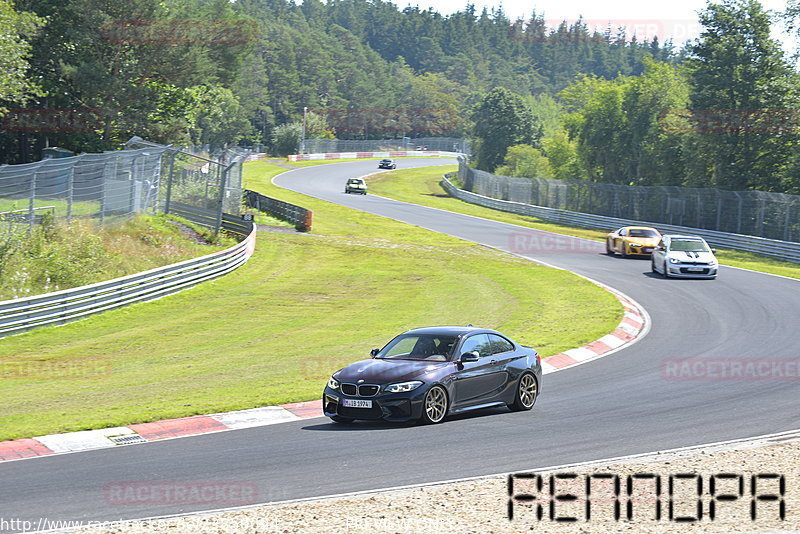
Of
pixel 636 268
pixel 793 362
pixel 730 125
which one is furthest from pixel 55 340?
pixel 730 125

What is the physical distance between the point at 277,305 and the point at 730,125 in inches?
1528

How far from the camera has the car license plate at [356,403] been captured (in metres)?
12.0

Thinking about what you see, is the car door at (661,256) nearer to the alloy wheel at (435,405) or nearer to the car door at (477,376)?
the car door at (477,376)

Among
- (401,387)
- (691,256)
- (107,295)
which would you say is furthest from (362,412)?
(691,256)

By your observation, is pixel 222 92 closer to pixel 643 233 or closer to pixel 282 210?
pixel 282 210

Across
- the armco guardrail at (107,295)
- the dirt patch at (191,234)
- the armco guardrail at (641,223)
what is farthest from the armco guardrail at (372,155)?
the armco guardrail at (107,295)

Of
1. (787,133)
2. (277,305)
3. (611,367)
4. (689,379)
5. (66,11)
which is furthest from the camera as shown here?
(787,133)

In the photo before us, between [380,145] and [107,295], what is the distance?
133 m

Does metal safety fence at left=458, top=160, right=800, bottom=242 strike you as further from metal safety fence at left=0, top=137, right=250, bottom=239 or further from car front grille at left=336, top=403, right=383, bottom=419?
car front grille at left=336, top=403, right=383, bottom=419

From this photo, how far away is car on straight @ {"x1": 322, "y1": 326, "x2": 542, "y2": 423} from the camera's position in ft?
39.3

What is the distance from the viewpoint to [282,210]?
48906 mm

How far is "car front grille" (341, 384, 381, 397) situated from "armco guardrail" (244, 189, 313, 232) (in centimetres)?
3288

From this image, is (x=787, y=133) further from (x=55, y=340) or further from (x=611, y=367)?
(x=55, y=340)

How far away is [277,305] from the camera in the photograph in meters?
25.5
